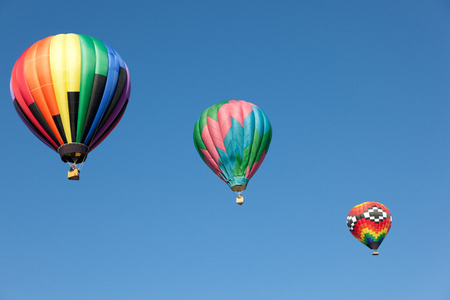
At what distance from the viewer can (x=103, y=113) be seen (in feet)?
83.5

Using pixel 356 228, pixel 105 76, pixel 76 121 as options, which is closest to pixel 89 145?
pixel 76 121

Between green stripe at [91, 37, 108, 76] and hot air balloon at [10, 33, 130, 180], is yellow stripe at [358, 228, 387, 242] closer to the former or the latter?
hot air balloon at [10, 33, 130, 180]

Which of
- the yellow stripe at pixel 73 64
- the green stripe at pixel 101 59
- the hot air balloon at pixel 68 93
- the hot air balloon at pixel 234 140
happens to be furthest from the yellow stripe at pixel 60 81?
the hot air balloon at pixel 234 140

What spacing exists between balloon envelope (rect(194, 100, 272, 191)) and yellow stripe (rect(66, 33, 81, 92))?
7931 millimetres

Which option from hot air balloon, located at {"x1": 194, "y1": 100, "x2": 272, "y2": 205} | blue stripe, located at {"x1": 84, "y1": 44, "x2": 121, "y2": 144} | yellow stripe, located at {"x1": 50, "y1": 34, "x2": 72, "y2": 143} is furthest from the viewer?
hot air balloon, located at {"x1": 194, "y1": 100, "x2": 272, "y2": 205}

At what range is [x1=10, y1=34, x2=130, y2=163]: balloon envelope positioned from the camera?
2478 centimetres

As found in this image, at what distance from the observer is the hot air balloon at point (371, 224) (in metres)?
37.7

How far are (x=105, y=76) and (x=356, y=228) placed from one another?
1830cm

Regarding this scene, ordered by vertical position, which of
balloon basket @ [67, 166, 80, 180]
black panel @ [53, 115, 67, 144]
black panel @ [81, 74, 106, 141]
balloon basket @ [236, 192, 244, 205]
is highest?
black panel @ [81, 74, 106, 141]

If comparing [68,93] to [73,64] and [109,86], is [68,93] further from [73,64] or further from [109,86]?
[109,86]

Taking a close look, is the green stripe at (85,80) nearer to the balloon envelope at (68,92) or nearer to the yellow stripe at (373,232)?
the balloon envelope at (68,92)

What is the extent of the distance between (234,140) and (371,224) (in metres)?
11.1

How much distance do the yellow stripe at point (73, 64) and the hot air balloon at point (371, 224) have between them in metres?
19.0

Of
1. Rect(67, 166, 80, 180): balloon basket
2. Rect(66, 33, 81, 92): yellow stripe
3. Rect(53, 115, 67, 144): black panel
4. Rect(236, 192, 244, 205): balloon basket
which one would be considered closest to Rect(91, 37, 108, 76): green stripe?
Rect(66, 33, 81, 92): yellow stripe
